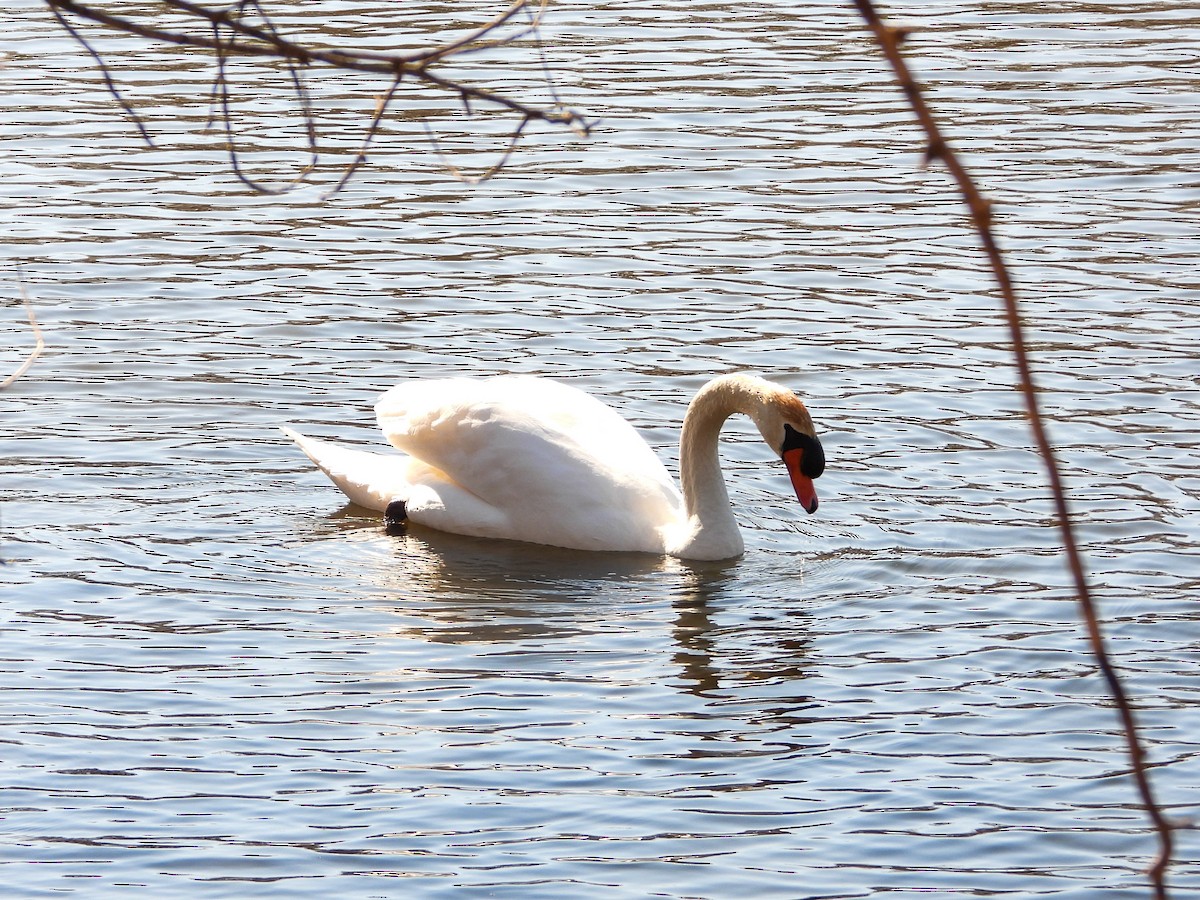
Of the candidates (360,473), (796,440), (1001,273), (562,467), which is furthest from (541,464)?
(1001,273)

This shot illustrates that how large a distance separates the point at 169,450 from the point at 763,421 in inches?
123

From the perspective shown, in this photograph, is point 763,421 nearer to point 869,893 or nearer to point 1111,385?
point 1111,385

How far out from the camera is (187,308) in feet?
39.5

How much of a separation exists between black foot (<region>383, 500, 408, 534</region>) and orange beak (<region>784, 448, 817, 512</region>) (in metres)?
1.97

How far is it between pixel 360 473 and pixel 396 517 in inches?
12.4

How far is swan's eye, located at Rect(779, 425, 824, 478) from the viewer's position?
8.73 metres

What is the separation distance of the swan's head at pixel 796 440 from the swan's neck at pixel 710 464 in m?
0.10

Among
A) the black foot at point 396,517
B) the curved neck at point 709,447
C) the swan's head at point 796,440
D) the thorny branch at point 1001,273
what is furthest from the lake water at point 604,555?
the thorny branch at point 1001,273

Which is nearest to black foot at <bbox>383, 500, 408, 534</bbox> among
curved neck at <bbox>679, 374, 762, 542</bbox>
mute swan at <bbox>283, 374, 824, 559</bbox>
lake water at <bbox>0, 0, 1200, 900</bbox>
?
mute swan at <bbox>283, 374, 824, 559</bbox>

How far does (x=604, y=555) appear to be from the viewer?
9203mm

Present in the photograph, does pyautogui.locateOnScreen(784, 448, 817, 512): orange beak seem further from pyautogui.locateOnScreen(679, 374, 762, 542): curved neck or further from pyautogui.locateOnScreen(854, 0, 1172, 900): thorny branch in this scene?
pyautogui.locateOnScreen(854, 0, 1172, 900): thorny branch

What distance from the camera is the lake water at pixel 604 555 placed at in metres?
6.13

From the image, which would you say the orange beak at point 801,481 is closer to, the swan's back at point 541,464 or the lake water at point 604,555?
the lake water at point 604,555

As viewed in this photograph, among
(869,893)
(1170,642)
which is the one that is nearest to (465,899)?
(869,893)
